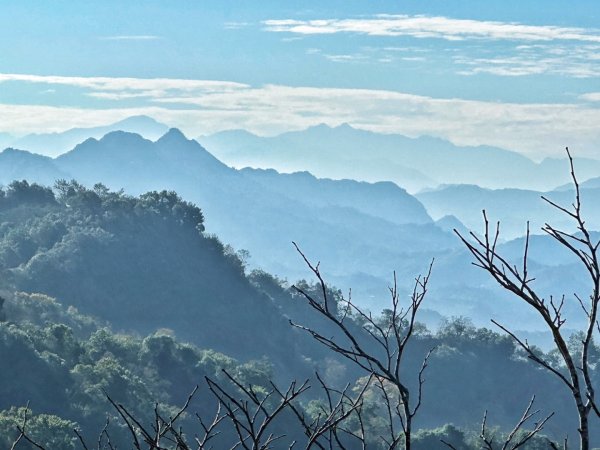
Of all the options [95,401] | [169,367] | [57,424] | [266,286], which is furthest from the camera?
[266,286]

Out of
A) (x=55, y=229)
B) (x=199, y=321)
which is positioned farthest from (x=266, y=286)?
(x=55, y=229)

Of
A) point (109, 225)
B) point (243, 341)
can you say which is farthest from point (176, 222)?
point (243, 341)

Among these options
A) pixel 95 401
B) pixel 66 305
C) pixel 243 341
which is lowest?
pixel 243 341

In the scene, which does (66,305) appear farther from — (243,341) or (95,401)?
(95,401)

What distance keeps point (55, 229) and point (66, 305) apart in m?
11.7

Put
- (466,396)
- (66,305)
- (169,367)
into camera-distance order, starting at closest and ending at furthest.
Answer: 1. (169,367)
2. (66,305)
3. (466,396)

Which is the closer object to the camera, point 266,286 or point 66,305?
point 66,305

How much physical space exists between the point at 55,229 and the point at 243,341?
19.9 meters

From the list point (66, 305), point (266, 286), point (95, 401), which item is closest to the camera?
point (95, 401)

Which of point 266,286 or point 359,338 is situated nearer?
point 359,338

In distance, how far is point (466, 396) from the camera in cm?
8212

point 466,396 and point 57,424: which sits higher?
point 57,424

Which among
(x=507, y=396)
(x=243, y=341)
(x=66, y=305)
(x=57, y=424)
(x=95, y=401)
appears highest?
(x=57, y=424)

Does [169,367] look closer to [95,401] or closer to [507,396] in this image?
[95,401]
